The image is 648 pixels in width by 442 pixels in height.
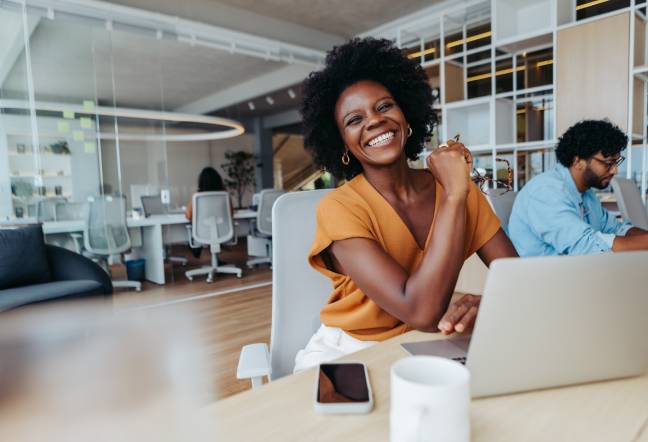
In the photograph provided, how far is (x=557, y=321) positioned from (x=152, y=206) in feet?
20.4

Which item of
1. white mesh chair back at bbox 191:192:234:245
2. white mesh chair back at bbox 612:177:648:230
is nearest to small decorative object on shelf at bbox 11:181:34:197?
white mesh chair back at bbox 191:192:234:245

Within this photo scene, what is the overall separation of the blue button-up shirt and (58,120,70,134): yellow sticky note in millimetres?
3754

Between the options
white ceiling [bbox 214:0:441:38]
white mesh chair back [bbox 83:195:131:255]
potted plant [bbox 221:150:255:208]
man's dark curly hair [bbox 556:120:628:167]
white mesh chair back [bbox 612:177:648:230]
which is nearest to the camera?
man's dark curly hair [bbox 556:120:628:167]

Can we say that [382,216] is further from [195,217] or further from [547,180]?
[195,217]

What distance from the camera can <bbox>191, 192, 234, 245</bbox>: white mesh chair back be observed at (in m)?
4.94

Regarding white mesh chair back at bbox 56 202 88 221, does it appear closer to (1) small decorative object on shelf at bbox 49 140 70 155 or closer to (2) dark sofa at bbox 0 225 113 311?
(1) small decorative object on shelf at bbox 49 140 70 155

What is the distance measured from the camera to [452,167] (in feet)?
2.94

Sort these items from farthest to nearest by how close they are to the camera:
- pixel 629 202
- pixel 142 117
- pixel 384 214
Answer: pixel 142 117 < pixel 629 202 < pixel 384 214

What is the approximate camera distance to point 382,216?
1.03 m

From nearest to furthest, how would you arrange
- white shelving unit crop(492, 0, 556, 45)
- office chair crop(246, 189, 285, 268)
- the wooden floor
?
the wooden floor, white shelving unit crop(492, 0, 556, 45), office chair crop(246, 189, 285, 268)

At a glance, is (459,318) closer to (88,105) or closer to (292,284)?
(292,284)

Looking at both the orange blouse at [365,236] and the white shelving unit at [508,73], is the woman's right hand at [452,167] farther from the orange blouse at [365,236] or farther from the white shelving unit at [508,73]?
the white shelving unit at [508,73]

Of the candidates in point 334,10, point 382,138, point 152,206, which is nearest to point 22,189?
point 152,206

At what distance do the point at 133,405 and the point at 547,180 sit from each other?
199 centimetres
